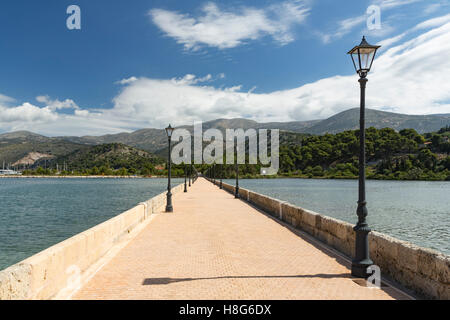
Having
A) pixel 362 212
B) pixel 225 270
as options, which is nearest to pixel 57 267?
pixel 225 270

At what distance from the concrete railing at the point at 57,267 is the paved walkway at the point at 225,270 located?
35cm

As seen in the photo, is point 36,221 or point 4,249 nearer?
point 4,249

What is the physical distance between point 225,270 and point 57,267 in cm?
284

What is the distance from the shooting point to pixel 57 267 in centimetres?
558

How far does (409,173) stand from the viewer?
124 meters

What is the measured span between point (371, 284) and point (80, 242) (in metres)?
4.98

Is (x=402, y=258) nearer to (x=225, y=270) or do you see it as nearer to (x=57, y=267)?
(x=225, y=270)

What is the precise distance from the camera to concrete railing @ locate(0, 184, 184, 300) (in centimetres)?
451

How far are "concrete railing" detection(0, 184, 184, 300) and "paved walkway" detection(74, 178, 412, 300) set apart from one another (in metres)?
0.35

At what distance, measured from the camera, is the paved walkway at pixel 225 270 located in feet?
18.3
